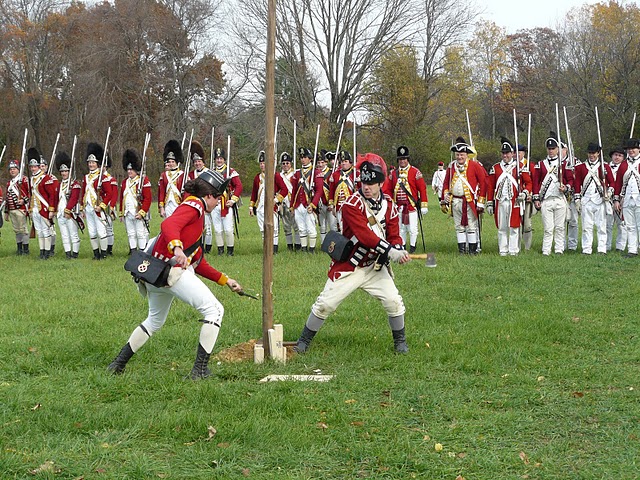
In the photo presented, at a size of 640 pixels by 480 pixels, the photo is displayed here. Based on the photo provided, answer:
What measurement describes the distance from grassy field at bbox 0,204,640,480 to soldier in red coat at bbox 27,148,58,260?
6.65 metres

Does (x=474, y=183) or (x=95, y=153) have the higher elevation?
(x=95, y=153)

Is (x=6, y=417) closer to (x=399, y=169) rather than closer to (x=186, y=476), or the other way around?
(x=186, y=476)

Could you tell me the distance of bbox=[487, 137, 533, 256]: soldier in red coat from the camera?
16.3 metres

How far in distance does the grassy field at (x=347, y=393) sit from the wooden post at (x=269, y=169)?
23.4 inches

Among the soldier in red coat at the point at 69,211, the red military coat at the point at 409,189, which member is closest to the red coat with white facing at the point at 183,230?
the red military coat at the point at 409,189

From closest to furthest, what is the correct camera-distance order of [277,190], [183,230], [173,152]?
[183,230], [173,152], [277,190]

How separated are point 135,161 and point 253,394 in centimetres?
1209

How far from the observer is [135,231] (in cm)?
1798

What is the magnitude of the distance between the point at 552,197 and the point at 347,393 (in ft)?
35.4

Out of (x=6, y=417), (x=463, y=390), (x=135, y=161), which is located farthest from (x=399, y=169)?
(x=6, y=417)

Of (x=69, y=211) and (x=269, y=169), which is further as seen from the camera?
(x=69, y=211)

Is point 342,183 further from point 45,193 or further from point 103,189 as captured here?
point 45,193

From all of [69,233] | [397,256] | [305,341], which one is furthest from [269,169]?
[69,233]

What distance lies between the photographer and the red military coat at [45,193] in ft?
60.5
